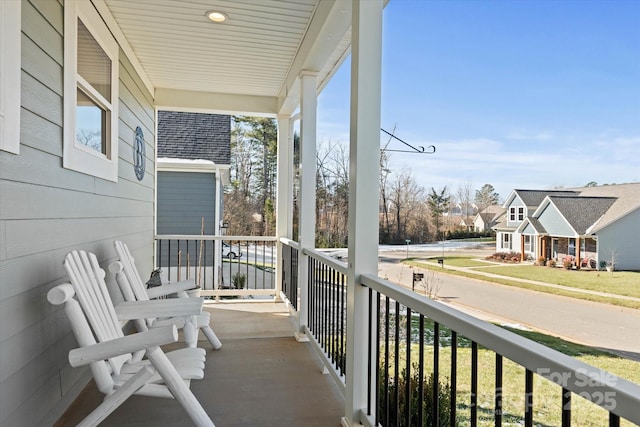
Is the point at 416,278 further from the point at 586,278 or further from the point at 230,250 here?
the point at 230,250

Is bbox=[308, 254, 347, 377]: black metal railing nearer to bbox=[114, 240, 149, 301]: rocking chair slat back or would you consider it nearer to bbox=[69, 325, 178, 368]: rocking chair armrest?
bbox=[69, 325, 178, 368]: rocking chair armrest

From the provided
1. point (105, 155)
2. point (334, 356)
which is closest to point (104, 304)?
point (105, 155)

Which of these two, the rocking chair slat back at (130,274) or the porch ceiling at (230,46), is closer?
the porch ceiling at (230,46)

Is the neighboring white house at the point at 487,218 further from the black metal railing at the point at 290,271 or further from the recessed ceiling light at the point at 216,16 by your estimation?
the black metal railing at the point at 290,271

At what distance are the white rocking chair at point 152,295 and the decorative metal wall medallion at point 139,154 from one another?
48.2 inches

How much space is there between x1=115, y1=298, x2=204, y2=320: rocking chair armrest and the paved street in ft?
6.20

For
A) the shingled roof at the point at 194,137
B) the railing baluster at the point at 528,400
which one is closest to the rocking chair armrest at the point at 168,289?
the railing baluster at the point at 528,400

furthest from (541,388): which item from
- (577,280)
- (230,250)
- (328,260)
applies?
(230,250)

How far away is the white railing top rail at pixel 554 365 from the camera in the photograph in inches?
29.5

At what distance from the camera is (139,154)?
4.34 metres

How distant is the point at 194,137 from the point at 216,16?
5.90 metres

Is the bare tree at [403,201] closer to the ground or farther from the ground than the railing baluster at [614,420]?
farther from the ground

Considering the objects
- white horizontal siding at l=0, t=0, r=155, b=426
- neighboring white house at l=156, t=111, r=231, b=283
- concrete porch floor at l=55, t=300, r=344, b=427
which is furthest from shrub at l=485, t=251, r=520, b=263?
neighboring white house at l=156, t=111, r=231, b=283

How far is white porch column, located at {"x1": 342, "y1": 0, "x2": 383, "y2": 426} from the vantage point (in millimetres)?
2086
